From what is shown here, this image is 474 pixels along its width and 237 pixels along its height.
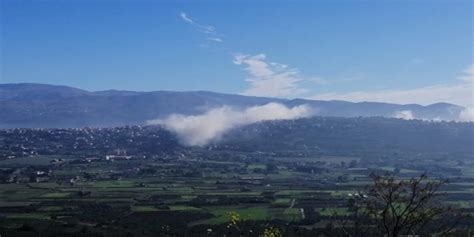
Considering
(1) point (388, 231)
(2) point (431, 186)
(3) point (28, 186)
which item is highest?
(2) point (431, 186)

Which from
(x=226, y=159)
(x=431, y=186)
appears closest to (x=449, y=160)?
(x=226, y=159)

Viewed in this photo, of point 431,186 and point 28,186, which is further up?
point 431,186

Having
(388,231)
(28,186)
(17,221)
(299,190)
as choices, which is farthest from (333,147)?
(388,231)

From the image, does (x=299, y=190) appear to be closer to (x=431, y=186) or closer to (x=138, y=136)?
(x=431, y=186)

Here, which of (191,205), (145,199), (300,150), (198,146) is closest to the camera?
(191,205)

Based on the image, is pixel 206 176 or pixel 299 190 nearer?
pixel 299 190

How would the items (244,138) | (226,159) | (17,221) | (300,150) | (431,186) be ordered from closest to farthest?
(431,186) < (17,221) < (226,159) < (300,150) < (244,138)

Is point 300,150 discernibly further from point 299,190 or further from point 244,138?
point 299,190
